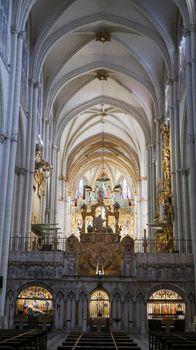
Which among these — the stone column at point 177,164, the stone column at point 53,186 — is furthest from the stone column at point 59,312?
the stone column at point 53,186

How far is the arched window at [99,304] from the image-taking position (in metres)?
22.5

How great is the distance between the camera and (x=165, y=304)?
22312 millimetres

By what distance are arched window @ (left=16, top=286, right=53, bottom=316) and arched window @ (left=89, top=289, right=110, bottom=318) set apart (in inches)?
85.7

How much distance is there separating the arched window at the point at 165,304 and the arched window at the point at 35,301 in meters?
4.97

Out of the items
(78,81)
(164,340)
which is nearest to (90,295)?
(164,340)

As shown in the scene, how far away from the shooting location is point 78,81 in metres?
38.3

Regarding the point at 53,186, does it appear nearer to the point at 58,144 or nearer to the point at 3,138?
the point at 58,144

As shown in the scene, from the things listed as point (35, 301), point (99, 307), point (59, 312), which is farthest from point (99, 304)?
point (35, 301)

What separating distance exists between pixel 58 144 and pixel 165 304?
2128cm

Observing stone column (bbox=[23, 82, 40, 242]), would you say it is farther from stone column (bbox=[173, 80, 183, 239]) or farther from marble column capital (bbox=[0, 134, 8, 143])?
stone column (bbox=[173, 80, 183, 239])

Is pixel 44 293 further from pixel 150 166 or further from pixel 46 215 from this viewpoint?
pixel 150 166

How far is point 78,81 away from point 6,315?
22.3 meters

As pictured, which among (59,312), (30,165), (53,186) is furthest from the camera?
(53,186)

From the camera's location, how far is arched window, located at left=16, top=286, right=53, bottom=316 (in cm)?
2225
